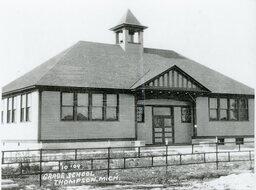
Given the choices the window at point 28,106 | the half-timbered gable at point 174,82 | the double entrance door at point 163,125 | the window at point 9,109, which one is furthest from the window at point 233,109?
the window at point 9,109

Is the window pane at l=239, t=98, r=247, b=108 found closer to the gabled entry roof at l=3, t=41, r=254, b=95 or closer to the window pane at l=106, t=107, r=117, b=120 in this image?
the gabled entry roof at l=3, t=41, r=254, b=95

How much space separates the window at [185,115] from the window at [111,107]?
4361mm

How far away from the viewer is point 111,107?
22.5 metres

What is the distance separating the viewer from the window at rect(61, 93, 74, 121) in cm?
2120

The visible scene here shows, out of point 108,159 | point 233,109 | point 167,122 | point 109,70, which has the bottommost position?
point 108,159

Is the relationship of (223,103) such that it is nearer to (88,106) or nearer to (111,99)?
(111,99)

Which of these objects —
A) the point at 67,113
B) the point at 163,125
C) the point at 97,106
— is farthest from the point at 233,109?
the point at 67,113

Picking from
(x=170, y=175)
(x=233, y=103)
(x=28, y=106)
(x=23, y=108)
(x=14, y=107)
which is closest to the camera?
(x=170, y=175)

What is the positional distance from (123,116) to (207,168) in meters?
7.86

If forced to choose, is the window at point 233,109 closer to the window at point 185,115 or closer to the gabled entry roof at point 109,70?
the gabled entry roof at point 109,70

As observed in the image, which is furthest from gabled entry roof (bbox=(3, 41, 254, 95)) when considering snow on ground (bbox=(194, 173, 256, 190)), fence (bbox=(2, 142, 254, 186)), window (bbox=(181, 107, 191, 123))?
snow on ground (bbox=(194, 173, 256, 190))

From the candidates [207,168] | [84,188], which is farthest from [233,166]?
[84,188]

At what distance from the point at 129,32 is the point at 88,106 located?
24.5ft

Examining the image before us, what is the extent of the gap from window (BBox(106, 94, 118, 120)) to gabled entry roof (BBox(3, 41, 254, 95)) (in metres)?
0.56
